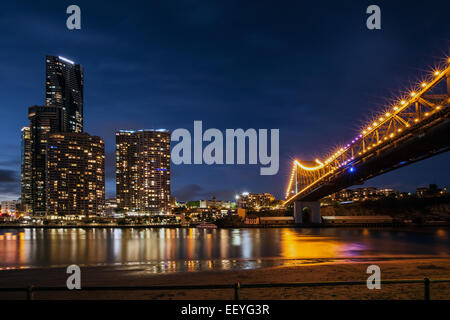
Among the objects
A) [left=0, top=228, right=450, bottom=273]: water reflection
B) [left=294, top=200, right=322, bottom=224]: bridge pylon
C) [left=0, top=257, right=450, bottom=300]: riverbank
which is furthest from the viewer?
[left=294, top=200, right=322, bottom=224]: bridge pylon

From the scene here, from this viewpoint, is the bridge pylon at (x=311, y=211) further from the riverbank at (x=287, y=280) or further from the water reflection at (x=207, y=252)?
the riverbank at (x=287, y=280)

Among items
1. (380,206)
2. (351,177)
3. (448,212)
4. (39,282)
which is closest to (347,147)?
(351,177)

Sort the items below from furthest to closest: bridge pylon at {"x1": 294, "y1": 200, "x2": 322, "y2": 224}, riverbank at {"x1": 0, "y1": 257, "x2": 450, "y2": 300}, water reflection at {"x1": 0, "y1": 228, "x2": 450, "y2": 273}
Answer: bridge pylon at {"x1": 294, "y1": 200, "x2": 322, "y2": 224} < water reflection at {"x1": 0, "y1": 228, "x2": 450, "y2": 273} < riverbank at {"x1": 0, "y1": 257, "x2": 450, "y2": 300}

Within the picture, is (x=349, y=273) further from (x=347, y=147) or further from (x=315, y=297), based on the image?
(x=347, y=147)

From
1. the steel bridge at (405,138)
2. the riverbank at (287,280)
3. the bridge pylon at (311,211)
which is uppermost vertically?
the steel bridge at (405,138)

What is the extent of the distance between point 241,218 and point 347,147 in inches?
2922

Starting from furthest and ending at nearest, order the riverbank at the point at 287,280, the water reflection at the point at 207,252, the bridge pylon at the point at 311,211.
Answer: the bridge pylon at the point at 311,211
the water reflection at the point at 207,252
the riverbank at the point at 287,280

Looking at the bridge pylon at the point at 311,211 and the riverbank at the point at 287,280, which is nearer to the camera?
the riverbank at the point at 287,280

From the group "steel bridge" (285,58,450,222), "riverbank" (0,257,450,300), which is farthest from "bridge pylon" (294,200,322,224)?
"riverbank" (0,257,450,300)

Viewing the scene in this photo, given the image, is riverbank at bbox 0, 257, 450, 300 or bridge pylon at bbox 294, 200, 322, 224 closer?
riverbank at bbox 0, 257, 450, 300

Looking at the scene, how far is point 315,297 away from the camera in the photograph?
1252 centimetres

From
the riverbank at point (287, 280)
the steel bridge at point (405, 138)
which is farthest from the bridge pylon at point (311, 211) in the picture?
the riverbank at point (287, 280)

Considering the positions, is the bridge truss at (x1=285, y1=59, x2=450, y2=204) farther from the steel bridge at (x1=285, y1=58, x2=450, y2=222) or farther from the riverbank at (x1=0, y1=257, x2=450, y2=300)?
the riverbank at (x1=0, y1=257, x2=450, y2=300)
